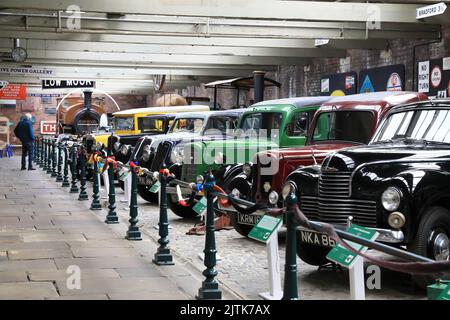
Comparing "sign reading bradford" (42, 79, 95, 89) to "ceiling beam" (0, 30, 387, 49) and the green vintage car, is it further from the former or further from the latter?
the green vintage car

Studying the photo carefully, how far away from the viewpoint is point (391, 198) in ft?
19.5

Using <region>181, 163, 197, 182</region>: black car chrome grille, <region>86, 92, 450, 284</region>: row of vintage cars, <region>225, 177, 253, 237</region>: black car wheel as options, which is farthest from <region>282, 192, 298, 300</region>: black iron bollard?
<region>181, 163, 197, 182</region>: black car chrome grille

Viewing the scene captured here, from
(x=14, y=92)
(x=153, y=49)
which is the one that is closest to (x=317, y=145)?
(x=153, y=49)

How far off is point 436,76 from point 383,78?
221 centimetres

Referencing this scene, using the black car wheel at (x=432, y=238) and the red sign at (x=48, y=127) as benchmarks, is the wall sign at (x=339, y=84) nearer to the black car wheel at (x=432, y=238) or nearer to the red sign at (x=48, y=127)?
the black car wheel at (x=432, y=238)

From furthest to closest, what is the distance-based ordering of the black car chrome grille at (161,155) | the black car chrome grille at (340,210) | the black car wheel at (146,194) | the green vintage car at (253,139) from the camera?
the black car wheel at (146,194), the black car chrome grille at (161,155), the green vintage car at (253,139), the black car chrome grille at (340,210)

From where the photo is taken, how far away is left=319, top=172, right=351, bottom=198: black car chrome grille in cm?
651

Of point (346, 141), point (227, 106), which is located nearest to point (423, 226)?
point (346, 141)

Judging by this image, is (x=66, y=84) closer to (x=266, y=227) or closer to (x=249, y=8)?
(x=249, y=8)

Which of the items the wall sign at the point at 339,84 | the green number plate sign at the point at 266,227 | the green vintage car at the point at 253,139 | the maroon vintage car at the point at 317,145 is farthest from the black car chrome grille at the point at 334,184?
the wall sign at the point at 339,84

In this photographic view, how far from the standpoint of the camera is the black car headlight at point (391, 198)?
5902 mm

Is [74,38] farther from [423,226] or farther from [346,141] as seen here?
[423,226]

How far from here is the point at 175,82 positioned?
3219cm

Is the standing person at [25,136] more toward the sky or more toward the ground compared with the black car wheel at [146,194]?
more toward the sky
